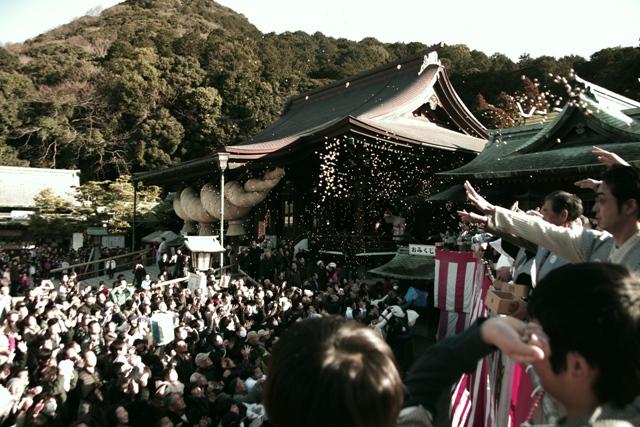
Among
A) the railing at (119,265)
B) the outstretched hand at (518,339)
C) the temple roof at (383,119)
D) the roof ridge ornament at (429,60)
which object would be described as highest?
the roof ridge ornament at (429,60)

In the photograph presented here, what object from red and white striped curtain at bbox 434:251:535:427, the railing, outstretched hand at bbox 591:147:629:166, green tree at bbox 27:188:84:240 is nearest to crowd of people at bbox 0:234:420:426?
red and white striped curtain at bbox 434:251:535:427

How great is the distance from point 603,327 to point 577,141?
997cm

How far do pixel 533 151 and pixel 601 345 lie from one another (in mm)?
10479

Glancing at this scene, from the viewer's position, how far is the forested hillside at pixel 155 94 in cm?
2892

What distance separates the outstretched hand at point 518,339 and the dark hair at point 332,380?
0.24m

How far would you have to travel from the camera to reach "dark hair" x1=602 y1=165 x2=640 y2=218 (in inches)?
74.5

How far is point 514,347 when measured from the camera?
104 cm

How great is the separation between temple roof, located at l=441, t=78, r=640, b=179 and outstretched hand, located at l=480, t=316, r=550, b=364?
8.09 metres

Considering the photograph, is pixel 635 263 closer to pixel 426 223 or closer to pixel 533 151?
pixel 533 151

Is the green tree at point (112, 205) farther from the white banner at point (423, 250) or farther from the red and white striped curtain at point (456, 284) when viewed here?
the red and white striped curtain at point (456, 284)

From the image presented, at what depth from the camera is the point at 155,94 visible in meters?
30.9

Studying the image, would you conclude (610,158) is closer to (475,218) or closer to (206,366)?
(475,218)

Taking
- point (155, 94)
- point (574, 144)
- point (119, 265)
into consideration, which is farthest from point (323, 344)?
point (155, 94)

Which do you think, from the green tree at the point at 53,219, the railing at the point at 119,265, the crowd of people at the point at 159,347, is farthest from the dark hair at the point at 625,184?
the green tree at the point at 53,219
